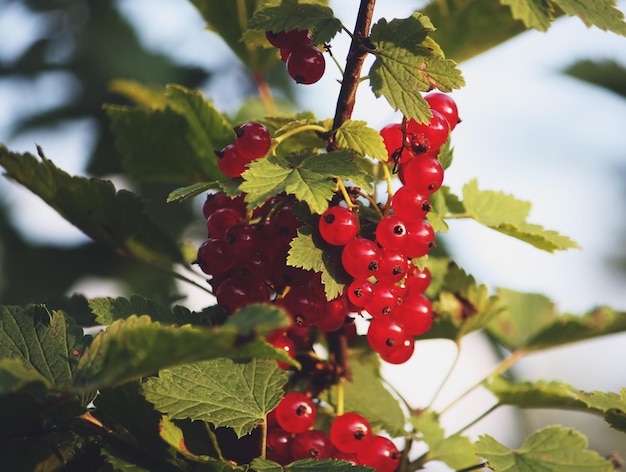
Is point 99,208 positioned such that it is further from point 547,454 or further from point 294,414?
point 547,454

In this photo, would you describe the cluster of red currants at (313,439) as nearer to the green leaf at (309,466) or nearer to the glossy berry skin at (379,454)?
the glossy berry skin at (379,454)

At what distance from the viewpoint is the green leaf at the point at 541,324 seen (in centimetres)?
140

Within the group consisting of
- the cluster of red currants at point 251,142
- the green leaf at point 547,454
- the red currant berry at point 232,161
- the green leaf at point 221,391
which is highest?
the cluster of red currants at point 251,142

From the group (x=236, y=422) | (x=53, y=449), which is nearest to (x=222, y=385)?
(x=236, y=422)

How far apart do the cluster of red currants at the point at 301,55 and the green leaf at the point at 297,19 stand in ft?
0.19

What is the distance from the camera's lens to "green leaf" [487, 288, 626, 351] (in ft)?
4.58

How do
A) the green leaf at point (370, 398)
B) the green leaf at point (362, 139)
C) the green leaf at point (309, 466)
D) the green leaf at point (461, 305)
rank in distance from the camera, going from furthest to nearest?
1. the green leaf at point (461, 305)
2. the green leaf at point (370, 398)
3. the green leaf at point (362, 139)
4. the green leaf at point (309, 466)

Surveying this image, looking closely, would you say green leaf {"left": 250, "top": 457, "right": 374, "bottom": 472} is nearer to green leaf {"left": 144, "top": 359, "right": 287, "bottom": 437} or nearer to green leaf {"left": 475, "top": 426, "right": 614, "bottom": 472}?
green leaf {"left": 144, "top": 359, "right": 287, "bottom": 437}

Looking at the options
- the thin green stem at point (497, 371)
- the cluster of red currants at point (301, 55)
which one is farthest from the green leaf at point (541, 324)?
the cluster of red currants at point (301, 55)

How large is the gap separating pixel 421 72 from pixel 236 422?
1.73 ft

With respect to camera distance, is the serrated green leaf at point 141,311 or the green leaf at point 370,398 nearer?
the serrated green leaf at point 141,311

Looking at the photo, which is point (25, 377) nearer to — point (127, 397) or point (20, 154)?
point (127, 397)

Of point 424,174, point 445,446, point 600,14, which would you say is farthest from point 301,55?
point 445,446

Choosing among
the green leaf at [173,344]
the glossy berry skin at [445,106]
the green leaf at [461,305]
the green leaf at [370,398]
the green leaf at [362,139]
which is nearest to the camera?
the green leaf at [173,344]
